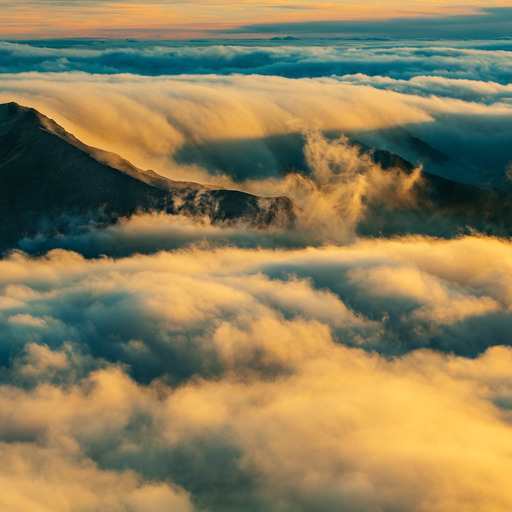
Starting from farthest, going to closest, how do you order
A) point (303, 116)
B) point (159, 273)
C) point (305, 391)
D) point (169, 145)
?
point (303, 116) < point (169, 145) < point (159, 273) < point (305, 391)

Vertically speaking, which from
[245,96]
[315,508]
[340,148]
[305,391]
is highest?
[245,96]

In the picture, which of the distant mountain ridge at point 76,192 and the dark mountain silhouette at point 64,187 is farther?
the distant mountain ridge at point 76,192

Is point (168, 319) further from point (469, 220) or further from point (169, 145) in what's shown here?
point (469, 220)

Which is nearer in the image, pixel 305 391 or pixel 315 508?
pixel 315 508

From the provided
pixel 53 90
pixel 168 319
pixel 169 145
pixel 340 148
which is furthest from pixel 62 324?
pixel 340 148

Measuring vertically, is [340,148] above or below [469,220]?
above

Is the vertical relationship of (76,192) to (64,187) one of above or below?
below

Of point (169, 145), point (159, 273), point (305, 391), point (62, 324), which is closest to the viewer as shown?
point (305, 391)

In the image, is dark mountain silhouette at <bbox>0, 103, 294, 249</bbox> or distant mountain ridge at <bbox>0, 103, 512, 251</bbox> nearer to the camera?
dark mountain silhouette at <bbox>0, 103, 294, 249</bbox>
